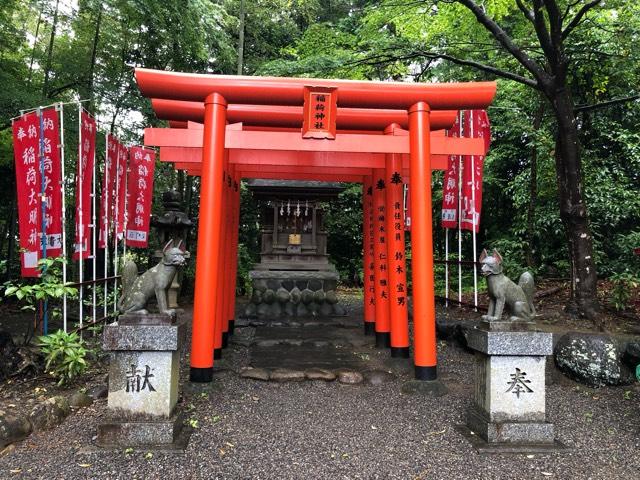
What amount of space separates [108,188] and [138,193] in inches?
51.4

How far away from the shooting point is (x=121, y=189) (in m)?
8.20

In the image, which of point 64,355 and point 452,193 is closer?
point 64,355

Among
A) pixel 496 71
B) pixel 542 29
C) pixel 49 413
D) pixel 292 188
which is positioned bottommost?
pixel 49 413

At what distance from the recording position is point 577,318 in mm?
7410

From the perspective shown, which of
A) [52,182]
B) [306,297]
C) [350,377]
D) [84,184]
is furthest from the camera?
[306,297]

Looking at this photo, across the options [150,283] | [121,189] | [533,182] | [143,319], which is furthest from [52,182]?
[533,182]

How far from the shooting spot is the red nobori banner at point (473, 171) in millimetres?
8867

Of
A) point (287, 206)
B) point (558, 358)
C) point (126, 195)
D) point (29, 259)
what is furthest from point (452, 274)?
point (29, 259)

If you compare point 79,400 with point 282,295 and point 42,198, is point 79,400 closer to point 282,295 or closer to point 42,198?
point 42,198

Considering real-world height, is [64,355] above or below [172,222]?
below

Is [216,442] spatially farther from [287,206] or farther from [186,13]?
[186,13]

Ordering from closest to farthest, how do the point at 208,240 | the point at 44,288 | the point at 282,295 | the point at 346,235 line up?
the point at 44,288 < the point at 208,240 < the point at 282,295 < the point at 346,235

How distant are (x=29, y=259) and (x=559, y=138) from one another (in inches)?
361

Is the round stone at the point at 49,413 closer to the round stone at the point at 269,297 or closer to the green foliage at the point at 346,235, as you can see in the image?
the round stone at the point at 269,297
